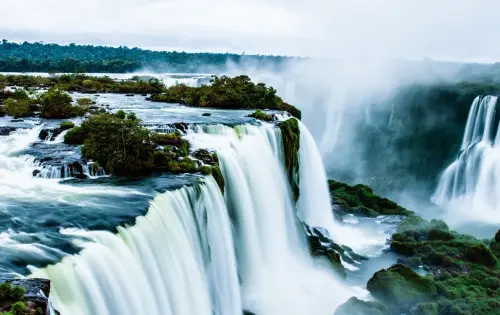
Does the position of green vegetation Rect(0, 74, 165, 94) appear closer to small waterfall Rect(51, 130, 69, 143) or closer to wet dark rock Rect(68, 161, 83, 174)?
small waterfall Rect(51, 130, 69, 143)

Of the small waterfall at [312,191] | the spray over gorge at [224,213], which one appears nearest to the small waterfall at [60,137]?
the spray over gorge at [224,213]

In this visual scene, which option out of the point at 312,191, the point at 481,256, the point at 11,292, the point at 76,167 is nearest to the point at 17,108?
the point at 76,167

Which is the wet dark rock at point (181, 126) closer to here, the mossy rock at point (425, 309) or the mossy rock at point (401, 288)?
the mossy rock at point (401, 288)

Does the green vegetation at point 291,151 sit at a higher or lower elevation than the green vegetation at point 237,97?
lower

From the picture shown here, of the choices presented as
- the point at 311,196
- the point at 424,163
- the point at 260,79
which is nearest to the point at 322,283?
the point at 311,196

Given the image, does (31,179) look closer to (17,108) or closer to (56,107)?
(56,107)

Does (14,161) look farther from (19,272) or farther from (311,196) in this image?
(311,196)
